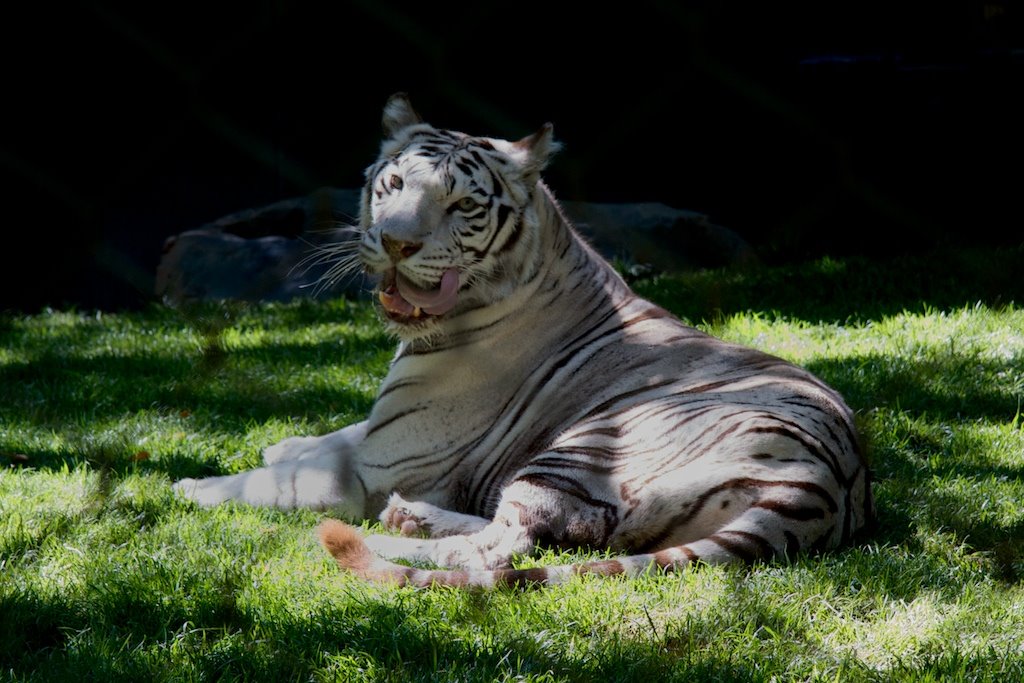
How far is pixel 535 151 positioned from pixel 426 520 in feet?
3.26

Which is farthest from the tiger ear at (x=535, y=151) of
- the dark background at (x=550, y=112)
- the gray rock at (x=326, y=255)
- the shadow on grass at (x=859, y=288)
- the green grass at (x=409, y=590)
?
the gray rock at (x=326, y=255)

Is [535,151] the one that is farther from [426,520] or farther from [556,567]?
[556,567]

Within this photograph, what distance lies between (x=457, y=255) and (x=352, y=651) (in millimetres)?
1260

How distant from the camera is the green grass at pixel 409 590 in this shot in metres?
2.06

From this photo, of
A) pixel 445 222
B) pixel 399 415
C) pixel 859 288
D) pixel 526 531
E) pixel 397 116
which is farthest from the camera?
pixel 859 288

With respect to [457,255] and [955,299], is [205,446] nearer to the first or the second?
[457,255]

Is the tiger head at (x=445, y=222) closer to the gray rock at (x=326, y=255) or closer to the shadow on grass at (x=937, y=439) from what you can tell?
the shadow on grass at (x=937, y=439)

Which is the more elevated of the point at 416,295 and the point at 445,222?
the point at 445,222

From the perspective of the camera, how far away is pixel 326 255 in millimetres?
6133

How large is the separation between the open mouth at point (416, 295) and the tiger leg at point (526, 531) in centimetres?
58

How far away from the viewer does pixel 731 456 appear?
2.62 m

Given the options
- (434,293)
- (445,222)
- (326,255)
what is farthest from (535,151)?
(326,255)

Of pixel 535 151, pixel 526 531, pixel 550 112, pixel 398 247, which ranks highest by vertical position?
pixel 535 151

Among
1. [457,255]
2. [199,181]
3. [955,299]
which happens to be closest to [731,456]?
[457,255]
